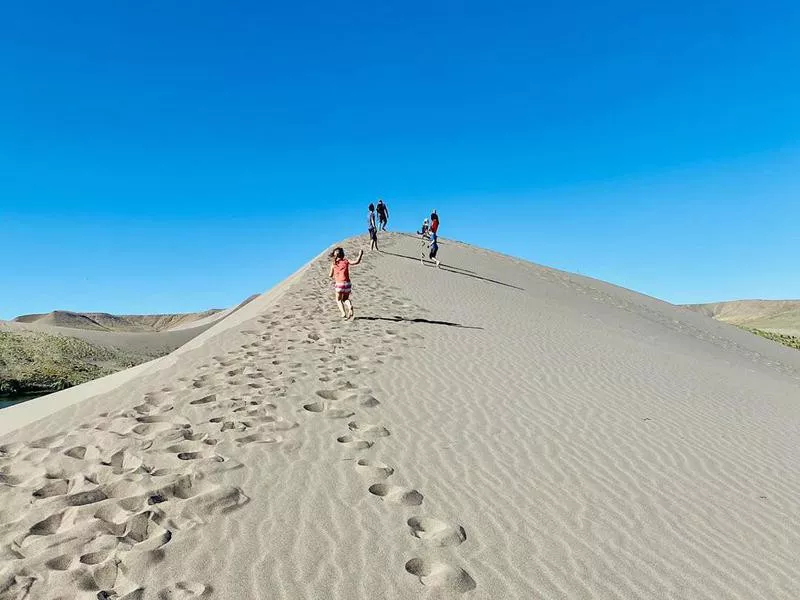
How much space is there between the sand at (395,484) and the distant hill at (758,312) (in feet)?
212

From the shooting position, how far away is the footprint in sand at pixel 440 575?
9.57 feet

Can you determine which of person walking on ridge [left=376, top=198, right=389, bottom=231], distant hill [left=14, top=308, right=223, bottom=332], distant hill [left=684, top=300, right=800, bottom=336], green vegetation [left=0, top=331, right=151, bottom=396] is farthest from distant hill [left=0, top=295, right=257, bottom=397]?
distant hill [left=684, top=300, right=800, bottom=336]

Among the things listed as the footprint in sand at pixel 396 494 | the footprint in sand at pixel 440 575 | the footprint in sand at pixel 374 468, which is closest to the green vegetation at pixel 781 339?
the footprint in sand at pixel 374 468

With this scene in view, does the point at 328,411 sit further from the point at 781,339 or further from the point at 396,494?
the point at 781,339

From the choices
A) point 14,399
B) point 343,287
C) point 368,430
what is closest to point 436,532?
point 368,430

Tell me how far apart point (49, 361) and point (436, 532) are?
30.7 metres

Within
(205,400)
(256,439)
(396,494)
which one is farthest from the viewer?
(205,400)

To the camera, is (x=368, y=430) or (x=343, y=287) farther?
(x=343, y=287)

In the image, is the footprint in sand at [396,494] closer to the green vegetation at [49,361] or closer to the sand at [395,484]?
the sand at [395,484]

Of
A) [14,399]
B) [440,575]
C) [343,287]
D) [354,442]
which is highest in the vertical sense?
[343,287]

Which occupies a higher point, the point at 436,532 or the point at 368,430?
the point at 368,430

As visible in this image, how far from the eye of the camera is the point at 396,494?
399 centimetres

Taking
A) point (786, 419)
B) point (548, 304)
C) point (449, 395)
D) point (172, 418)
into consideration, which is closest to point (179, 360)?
point (172, 418)

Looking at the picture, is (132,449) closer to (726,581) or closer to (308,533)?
(308,533)
